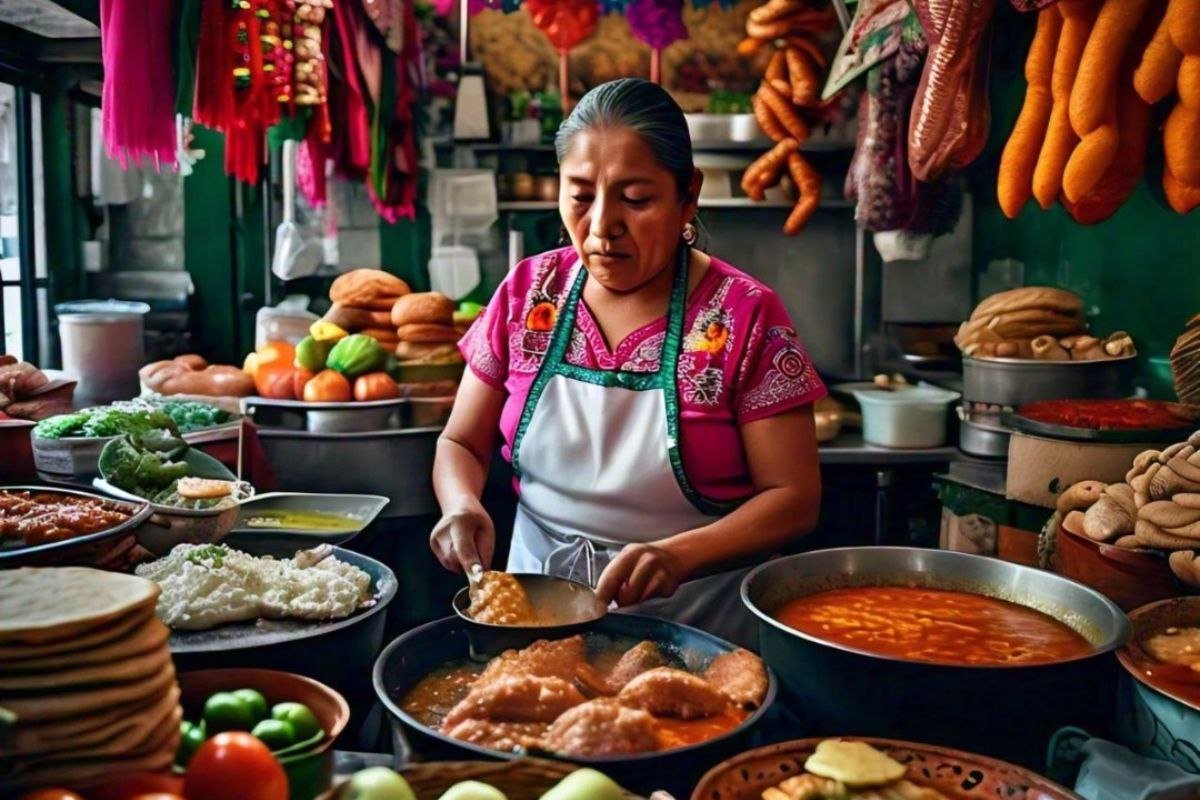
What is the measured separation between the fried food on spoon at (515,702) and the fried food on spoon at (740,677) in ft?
0.67

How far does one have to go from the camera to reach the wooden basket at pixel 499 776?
1.06 metres

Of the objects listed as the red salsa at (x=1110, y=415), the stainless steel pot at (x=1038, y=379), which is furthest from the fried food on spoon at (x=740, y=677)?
the stainless steel pot at (x=1038, y=379)

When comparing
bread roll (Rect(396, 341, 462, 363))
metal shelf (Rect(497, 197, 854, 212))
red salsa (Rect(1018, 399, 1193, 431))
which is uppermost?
metal shelf (Rect(497, 197, 854, 212))

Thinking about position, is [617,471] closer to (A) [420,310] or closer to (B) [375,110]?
(A) [420,310]

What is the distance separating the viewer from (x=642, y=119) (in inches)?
76.7

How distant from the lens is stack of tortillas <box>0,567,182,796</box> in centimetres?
91

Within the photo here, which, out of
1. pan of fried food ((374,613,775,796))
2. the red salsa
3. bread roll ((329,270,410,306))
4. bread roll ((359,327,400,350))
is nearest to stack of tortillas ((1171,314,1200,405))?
the red salsa

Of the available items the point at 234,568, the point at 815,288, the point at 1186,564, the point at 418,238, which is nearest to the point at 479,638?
the point at 234,568

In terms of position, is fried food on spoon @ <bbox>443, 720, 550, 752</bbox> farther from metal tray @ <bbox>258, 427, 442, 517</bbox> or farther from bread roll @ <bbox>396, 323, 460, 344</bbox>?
bread roll @ <bbox>396, 323, 460, 344</bbox>

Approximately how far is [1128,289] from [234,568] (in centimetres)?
353

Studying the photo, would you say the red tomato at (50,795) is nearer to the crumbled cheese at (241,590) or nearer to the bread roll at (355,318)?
the crumbled cheese at (241,590)

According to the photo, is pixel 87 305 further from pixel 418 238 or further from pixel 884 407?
pixel 884 407

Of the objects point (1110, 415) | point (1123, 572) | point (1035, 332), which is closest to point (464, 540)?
point (1123, 572)

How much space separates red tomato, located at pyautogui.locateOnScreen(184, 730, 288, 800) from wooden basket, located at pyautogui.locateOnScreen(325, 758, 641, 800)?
0.14m
